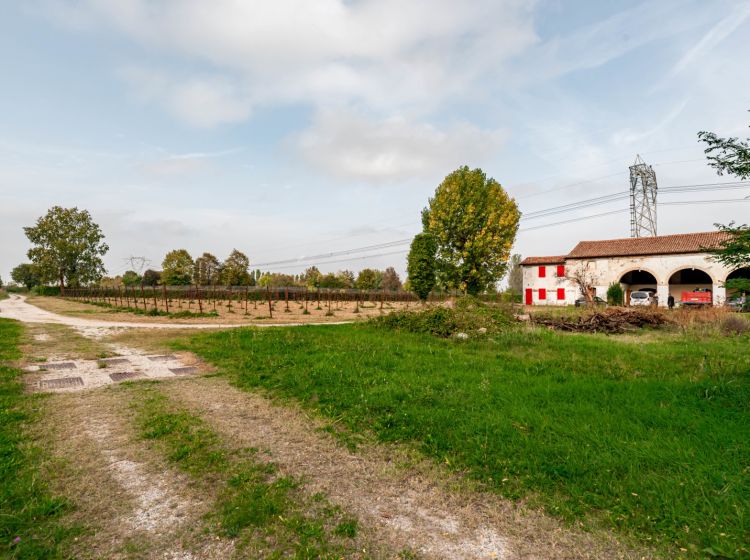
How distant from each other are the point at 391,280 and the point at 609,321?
8316 centimetres

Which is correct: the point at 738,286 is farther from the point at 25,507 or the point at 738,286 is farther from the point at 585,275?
the point at 585,275

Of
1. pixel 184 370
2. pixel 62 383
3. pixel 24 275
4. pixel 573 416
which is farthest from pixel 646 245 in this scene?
pixel 24 275

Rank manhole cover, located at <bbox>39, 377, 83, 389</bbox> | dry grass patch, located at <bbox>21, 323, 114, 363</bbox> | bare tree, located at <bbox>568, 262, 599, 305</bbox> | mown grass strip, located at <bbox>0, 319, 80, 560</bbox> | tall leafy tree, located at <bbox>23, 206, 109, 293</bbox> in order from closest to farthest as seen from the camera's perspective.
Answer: mown grass strip, located at <bbox>0, 319, 80, 560</bbox> → manhole cover, located at <bbox>39, 377, 83, 389</bbox> → dry grass patch, located at <bbox>21, 323, 114, 363</bbox> → bare tree, located at <bbox>568, 262, 599, 305</bbox> → tall leafy tree, located at <bbox>23, 206, 109, 293</bbox>

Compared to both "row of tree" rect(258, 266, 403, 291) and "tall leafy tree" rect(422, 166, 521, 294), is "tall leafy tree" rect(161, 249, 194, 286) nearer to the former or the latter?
"row of tree" rect(258, 266, 403, 291)

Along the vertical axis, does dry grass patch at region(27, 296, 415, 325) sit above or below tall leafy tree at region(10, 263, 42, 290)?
below

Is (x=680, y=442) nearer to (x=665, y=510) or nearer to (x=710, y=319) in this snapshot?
(x=665, y=510)

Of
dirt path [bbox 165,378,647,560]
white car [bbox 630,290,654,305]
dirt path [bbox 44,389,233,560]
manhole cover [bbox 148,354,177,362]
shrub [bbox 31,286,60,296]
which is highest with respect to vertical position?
shrub [bbox 31,286,60,296]

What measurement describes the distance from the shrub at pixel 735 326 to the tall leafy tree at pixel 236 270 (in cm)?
6689

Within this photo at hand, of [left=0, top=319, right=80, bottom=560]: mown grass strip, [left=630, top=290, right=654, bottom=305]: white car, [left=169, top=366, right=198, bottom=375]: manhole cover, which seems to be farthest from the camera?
[left=630, top=290, right=654, bottom=305]: white car

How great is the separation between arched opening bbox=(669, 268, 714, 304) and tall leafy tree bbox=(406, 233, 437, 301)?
888 inches

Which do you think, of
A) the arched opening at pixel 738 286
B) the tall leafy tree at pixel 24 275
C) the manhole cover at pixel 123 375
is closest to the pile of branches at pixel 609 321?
the arched opening at pixel 738 286

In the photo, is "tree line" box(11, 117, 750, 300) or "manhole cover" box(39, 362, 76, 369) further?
"tree line" box(11, 117, 750, 300)

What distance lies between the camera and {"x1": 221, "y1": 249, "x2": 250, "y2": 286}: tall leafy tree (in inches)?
2735


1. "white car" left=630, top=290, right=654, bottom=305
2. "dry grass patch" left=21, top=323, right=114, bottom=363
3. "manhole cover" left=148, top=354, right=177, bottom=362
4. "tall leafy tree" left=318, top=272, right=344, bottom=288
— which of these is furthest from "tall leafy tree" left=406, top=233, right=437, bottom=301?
"tall leafy tree" left=318, top=272, right=344, bottom=288
